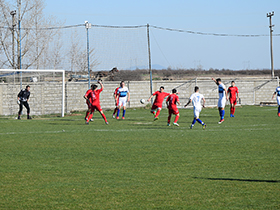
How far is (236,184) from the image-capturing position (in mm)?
7180

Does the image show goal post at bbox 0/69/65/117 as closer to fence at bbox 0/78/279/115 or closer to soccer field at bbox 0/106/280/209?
fence at bbox 0/78/279/115

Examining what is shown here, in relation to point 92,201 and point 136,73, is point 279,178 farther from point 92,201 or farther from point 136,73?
point 136,73

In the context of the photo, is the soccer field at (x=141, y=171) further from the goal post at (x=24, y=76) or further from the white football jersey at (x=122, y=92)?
the goal post at (x=24, y=76)

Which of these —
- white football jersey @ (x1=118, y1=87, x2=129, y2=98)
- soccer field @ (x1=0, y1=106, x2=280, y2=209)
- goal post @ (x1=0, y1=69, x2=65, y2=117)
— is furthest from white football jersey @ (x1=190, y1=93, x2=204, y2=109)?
goal post @ (x1=0, y1=69, x2=65, y2=117)

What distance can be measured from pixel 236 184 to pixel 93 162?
3.58 metres

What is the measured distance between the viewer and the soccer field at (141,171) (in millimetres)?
6211

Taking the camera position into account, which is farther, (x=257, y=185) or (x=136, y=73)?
(x=136, y=73)

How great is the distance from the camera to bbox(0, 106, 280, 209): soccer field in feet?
20.4

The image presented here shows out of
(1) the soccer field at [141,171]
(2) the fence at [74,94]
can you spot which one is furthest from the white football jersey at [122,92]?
(2) the fence at [74,94]

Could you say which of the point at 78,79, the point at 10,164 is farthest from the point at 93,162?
the point at 78,79

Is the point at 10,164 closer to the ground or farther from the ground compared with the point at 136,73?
closer to the ground

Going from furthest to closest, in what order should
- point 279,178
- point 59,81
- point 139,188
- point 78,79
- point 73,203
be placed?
point 78,79, point 59,81, point 279,178, point 139,188, point 73,203

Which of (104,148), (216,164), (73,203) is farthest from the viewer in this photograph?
(104,148)

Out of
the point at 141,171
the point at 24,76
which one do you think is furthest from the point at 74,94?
the point at 141,171
